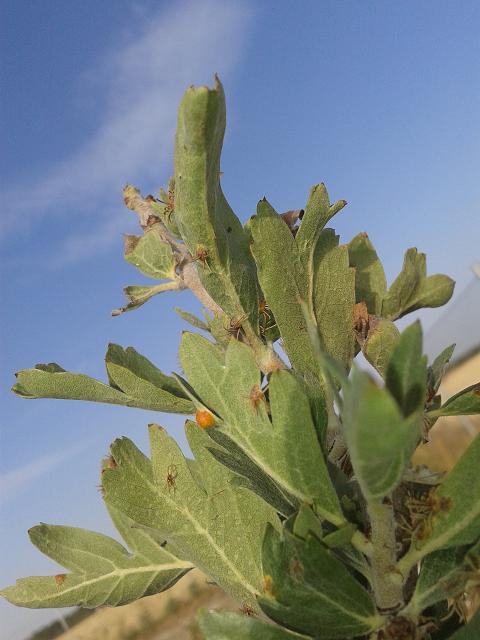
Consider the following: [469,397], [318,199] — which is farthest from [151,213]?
[469,397]

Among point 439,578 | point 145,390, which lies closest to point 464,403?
point 439,578

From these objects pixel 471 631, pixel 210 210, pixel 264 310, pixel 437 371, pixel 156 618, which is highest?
pixel 210 210

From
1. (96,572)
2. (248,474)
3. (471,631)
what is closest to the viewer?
(471,631)

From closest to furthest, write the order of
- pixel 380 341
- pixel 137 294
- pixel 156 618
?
pixel 380 341 → pixel 137 294 → pixel 156 618

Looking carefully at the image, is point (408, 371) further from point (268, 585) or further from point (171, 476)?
point (171, 476)

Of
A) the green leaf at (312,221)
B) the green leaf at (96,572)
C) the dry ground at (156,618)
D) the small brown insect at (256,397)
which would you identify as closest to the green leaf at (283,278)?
the green leaf at (312,221)

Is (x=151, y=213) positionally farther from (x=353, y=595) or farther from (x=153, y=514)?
(x=353, y=595)

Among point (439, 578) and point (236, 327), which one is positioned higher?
point (236, 327)

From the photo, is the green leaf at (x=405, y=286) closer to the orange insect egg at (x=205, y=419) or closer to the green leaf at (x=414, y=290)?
the green leaf at (x=414, y=290)
